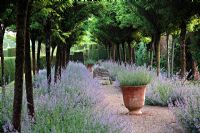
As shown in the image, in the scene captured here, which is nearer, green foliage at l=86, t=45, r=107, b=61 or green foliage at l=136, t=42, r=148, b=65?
green foliage at l=136, t=42, r=148, b=65

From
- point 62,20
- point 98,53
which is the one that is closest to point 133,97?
point 62,20

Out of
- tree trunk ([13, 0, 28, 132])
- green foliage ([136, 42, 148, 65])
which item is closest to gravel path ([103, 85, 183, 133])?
tree trunk ([13, 0, 28, 132])

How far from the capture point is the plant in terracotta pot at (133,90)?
30.4 ft

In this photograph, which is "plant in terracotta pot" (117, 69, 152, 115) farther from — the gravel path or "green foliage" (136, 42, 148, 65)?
"green foliage" (136, 42, 148, 65)

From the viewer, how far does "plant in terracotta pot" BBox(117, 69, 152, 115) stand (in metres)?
9.27

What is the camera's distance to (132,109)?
9.43m

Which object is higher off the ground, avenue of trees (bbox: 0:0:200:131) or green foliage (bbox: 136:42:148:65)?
avenue of trees (bbox: 0:0:200:131)

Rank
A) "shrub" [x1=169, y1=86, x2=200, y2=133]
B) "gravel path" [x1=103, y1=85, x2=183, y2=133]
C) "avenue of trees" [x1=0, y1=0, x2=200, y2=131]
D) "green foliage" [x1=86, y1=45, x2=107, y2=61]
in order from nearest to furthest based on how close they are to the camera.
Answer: "avenue of trees" [x1=0, y1=0, x2=200, y2=131] < "shrub" [x1=169, y1=86, x2=200, y2=133] < "gravel path" [x1=103, y1=85, x2=183, y2=133] < "green foliage" [x1=86, y1=45, x2=107, y2=61]

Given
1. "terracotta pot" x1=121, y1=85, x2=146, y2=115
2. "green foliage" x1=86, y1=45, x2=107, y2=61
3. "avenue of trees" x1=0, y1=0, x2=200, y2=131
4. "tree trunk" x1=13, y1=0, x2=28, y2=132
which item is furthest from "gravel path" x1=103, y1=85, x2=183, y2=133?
"green foliage" x1=86, y1=45, x2=107, y2=61

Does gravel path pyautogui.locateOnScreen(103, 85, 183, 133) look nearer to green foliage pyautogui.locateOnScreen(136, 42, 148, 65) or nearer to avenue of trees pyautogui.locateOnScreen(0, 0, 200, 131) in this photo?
avenue of trees pyautogui.locateOnScreen(0, 0, 200, 131)

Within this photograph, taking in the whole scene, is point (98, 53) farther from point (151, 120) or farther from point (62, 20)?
point (151, 120)

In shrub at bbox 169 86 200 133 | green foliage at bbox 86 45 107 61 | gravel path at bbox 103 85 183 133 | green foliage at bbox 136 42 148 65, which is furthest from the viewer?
green foliage at bbox 86 45 107 61

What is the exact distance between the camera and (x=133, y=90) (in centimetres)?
930

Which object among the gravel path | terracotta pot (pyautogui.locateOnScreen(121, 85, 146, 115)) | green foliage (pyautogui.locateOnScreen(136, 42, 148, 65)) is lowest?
the gravel path
